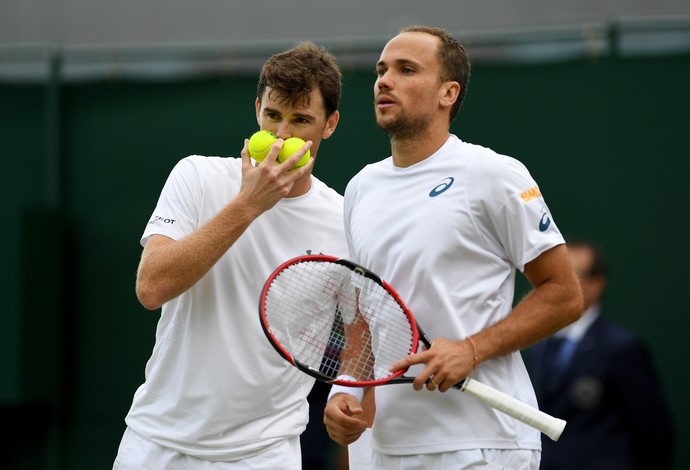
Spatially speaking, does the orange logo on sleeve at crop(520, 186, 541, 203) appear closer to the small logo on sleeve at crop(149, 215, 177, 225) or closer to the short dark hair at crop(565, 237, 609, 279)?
the small logo on sleeve at crop(149, 215, 177, 225)

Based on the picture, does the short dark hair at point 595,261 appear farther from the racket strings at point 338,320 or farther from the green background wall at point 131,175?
the racket strings at point 338,320

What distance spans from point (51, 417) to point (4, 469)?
45 centimetres

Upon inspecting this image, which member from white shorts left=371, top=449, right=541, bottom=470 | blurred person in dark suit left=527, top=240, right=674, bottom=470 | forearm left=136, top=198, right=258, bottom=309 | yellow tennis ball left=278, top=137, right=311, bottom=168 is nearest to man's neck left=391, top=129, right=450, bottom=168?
yellow tennis ball left=278, top=137, right=311, bottom=168

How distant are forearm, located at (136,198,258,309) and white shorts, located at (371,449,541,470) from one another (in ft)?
2.88

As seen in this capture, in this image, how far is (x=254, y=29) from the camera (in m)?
7.75

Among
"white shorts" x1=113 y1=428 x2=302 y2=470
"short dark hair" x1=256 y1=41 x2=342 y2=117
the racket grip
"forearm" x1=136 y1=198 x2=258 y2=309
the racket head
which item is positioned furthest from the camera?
"short dark hair" x1=256 y1=41 x2=342 y2=117

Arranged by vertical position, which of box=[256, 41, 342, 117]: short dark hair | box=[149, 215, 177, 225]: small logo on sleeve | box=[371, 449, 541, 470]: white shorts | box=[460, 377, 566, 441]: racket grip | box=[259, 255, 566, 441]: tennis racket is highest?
box=[256, 41, 342, 117]: short dark hair

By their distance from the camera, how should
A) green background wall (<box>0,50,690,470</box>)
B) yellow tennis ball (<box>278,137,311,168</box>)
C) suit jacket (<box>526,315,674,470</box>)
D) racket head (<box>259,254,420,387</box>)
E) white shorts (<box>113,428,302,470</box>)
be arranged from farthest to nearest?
green background wall (<box>0,50,690,470</box>)
suit jacket (<box>526,315,674,470</box>)
white shorts (<box>113,428,302,470</box>)
yellow tennis ball (<box>278,137,311,168</box>)
racket head (<box>259,254,420,387</box>)

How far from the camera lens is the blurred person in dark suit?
223 inches

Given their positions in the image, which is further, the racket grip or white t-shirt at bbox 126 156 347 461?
white t-shirt at bbox 126 156 347 461

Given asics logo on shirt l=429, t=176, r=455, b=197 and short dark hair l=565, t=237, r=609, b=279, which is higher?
asics logo on shirt l=429, t=176, r=455, b=197

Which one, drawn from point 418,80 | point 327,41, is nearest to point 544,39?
point 327,41

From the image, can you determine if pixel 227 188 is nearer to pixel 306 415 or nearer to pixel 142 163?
pixel 306 415

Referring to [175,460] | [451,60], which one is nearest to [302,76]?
[451,60]
